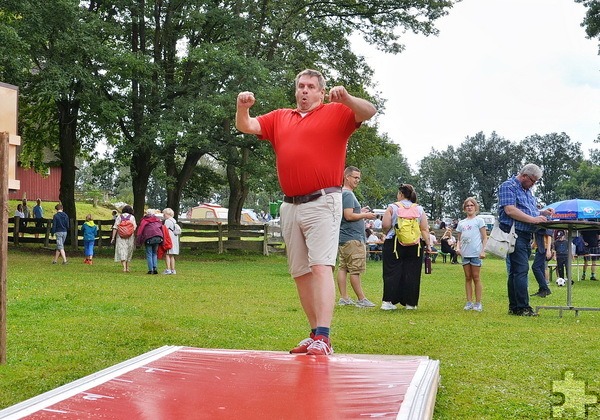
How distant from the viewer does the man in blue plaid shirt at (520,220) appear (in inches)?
412

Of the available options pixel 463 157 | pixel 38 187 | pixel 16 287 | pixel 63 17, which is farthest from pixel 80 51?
pixel 463 157

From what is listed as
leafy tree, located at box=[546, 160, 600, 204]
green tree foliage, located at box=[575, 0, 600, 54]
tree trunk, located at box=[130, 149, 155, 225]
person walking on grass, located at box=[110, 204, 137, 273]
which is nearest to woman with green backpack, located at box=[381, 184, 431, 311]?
person walking on grass, located at box=[110, 204, 137, 273]

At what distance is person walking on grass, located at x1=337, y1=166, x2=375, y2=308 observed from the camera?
11547mm

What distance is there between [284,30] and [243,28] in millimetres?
1688

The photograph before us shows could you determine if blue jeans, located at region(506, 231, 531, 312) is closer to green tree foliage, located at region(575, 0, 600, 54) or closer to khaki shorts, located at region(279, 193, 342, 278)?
khaki shorts, located at region(279, 193, 342, 278)

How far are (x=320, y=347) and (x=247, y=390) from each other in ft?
4.86

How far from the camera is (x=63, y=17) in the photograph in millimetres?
26047

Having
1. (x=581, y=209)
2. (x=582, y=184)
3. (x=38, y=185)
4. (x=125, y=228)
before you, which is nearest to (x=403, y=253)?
(x=125, y=228)

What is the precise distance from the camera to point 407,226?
11.4 m

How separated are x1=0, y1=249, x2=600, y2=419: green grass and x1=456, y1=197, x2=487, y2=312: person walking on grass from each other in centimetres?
32

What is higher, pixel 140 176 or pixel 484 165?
pixel 484 165

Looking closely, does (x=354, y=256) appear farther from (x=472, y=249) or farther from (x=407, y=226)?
(x=472, y=249)

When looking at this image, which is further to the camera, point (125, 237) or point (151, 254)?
point (125, 237)

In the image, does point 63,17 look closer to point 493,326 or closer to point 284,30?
point 284,30
